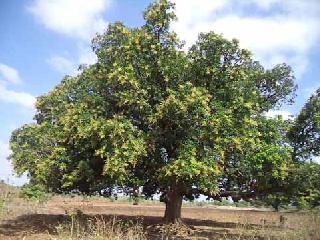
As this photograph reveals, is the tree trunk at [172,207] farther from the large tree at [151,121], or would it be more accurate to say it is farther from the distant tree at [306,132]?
the distant tree at [306,132]

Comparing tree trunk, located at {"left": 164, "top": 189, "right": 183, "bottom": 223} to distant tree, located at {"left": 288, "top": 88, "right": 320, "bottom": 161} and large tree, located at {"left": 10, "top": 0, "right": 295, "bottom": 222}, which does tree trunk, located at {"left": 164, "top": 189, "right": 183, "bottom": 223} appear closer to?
large tree, located at {"left": 10, "top": 0, "right": 295, "bottom": 222}

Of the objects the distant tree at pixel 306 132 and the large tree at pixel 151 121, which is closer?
the large tree at pixel 151 121

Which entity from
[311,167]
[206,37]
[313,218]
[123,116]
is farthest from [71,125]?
[311,167]

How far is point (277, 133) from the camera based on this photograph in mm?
20234

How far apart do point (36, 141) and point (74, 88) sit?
8.61 feet

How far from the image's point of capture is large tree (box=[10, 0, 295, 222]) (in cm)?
1549

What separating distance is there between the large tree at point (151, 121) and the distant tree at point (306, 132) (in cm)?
360

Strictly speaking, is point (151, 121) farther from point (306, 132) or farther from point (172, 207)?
point (306, 132)

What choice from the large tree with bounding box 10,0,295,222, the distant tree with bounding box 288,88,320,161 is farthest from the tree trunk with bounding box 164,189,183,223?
the distant tree with bounding box 288,88,320,161

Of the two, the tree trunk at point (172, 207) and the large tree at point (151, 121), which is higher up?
the large tree at point (151, 121)

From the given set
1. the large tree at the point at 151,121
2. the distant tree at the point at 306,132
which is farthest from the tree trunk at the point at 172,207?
the distant tree at the point at 306,132

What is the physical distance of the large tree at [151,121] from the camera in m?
15.5

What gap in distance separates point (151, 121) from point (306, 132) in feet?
34.5

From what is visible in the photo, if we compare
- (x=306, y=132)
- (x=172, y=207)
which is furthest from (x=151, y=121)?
(x=306, y=132)
